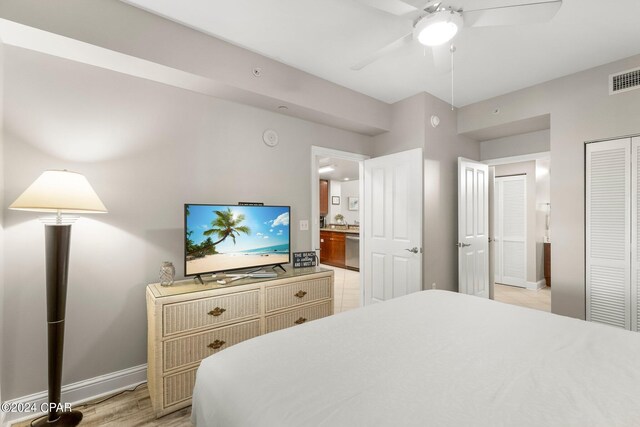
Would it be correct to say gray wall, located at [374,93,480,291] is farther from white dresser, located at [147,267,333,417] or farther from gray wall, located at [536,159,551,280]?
gray wall, located at [536,159,551,280]

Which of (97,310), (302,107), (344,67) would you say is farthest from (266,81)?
(97,310)

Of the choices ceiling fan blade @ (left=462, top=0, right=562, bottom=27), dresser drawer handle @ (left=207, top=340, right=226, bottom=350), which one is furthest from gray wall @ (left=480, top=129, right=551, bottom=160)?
dresser drawer handle @ (left=207, top=340, right=226, bottom=350)

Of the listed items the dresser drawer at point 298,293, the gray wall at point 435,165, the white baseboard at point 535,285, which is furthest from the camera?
the white baseboard at point 535,285

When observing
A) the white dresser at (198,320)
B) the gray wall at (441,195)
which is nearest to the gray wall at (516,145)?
the gray wall at (441,195)

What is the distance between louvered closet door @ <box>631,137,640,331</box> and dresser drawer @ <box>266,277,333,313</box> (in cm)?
271

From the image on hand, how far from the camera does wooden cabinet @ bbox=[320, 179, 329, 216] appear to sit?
8.02 m

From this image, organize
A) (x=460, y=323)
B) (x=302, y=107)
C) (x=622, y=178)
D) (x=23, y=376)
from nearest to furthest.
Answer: (x=460, y=323)
(x=23, y=376)
(x=622, y=178)
(x=302, y=107)

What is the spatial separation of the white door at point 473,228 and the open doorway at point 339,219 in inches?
48.9

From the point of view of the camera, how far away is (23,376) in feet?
Answer: 6.03

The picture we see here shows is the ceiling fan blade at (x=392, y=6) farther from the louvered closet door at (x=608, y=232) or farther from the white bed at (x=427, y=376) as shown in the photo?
the louvered closet door at (x=608, y=232)

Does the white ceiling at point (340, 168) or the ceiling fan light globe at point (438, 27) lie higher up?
the ceiling fan light globe at point (438, 27)

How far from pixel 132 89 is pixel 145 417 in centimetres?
237

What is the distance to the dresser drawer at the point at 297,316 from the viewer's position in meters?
2.35

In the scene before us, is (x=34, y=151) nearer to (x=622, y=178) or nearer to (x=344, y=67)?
(x=344, y=67)
